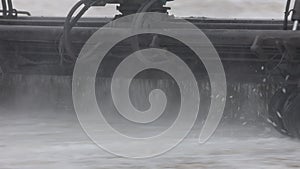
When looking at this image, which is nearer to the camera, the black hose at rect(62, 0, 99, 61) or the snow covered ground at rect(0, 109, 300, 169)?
the snow covered ground at rect(0, 109, 300, 169)

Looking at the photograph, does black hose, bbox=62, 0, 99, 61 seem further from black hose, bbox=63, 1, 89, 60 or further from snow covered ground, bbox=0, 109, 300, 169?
snow covered ground, bbox=0, 109, 300, 169

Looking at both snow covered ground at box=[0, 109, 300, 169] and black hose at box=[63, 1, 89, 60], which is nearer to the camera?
snow covered ground at box=[0, 109, 300, 169]

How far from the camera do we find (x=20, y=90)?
870 centimetres

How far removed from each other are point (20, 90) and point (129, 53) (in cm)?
136

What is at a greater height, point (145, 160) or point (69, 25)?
point (69, 25)

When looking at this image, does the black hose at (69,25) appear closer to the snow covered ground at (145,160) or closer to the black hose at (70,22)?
the black hose at (70,22)

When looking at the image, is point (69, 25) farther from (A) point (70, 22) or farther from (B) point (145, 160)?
(B) point (145, 160)

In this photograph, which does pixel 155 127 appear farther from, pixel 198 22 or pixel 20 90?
pixel 20 90

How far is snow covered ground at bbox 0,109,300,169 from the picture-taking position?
6035 mm

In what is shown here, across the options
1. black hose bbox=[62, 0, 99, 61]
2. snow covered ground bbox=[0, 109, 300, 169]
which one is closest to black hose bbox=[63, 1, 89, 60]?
black hose bbox=[62, 0, 99, 61]

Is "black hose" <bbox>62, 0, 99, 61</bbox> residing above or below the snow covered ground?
above

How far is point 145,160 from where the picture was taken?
6211mm

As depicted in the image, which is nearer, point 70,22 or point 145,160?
point 145,160

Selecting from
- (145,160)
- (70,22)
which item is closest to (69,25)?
(70,22)
